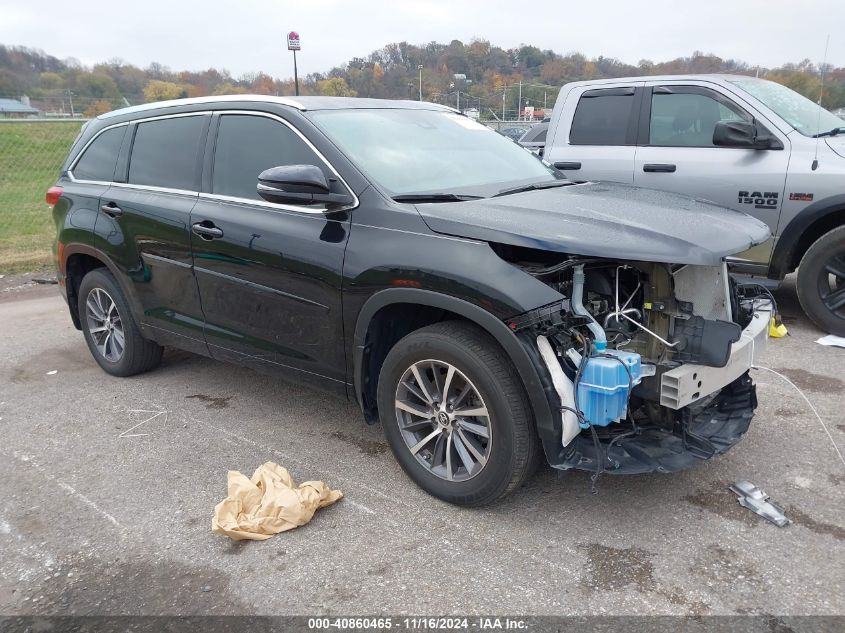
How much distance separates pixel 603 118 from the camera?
21.3 feet

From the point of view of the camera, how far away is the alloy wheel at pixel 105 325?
5012mm

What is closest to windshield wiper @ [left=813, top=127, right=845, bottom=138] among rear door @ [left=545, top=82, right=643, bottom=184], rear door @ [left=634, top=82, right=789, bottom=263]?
rear door @ [left=634, top=82, right=789, bottom=263]

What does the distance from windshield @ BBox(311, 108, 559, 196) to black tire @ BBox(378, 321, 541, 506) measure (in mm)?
802

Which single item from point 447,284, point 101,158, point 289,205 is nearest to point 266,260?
point 289,205

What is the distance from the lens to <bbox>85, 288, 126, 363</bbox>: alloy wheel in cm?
501

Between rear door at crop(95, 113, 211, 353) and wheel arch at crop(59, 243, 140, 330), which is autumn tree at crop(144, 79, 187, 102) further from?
rear door at crop(95, 113, 211, 353)

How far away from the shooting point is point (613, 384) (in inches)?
106

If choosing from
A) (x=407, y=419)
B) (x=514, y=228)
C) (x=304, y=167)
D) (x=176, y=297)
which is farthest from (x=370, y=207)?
(x=176, y=297)

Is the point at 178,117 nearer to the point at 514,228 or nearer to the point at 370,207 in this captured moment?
the point at 370,207

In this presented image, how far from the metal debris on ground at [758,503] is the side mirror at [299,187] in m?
2.31

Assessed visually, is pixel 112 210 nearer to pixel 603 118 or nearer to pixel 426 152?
pixel 426 152

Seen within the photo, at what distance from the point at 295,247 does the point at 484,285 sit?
1.14 m

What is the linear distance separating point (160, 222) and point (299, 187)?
1.37 metres

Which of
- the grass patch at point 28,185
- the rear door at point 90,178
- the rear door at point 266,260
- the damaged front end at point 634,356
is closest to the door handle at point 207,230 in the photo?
the rear door at point 266,260
